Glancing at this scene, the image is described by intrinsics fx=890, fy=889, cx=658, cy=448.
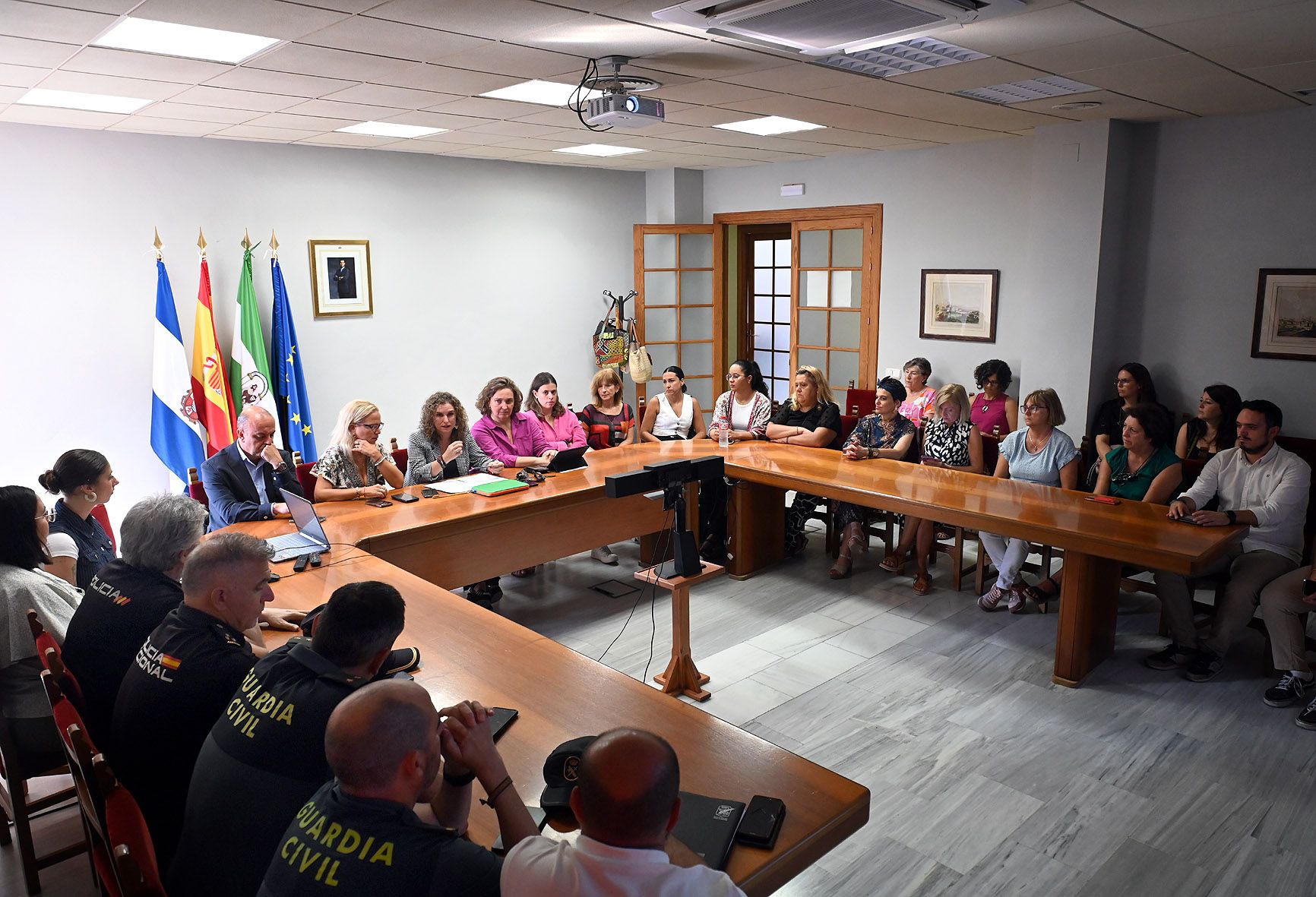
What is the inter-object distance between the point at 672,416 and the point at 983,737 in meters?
3.13

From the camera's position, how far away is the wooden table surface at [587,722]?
1.77 metres

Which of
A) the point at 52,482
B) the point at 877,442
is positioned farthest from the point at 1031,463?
the point at 52,482

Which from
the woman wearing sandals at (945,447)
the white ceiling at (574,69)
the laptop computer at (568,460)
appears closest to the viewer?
the white ceiling at (574,69)

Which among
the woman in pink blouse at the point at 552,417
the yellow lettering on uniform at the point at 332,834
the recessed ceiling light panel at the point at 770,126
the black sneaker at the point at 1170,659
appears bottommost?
the black sneaker at the point at 1170,659

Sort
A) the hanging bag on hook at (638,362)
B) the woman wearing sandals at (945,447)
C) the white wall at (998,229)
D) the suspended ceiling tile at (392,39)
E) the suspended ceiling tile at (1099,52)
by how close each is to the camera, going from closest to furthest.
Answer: the suspended ceiling tile at (392,39) → the suspended ceiling tile at (1099,52) → the woman wearing sandals at (945,447) → the white wall at (998,229) → the hanging bag on hook at (638,362)

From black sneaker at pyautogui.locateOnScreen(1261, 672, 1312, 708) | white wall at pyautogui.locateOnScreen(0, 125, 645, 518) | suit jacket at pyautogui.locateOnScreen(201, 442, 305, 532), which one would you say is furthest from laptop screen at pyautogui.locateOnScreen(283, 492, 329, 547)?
black sneaker at pyautogui.locateOnScreen(1261, 672, 1312, 708)

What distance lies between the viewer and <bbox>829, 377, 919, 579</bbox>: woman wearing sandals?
5129 mm

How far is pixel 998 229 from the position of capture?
6.29 m

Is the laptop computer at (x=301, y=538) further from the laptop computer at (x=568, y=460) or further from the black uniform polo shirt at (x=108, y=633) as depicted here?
the laptop computer at (x=568, y=460)

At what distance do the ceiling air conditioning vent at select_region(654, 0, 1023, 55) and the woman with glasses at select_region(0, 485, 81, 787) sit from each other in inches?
96.4

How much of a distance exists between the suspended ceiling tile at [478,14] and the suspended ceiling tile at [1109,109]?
289 centimetres

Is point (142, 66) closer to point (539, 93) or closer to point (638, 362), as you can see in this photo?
point (539, 93)

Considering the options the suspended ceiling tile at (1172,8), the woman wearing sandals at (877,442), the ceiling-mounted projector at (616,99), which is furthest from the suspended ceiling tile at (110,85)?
the woman wearing sandals at (877,442)

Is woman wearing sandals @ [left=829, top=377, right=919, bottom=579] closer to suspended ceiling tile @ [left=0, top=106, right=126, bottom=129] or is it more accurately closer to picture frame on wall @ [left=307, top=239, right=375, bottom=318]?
picture frame on wall @ [left=307, top=239, right=375, bottom=318]
